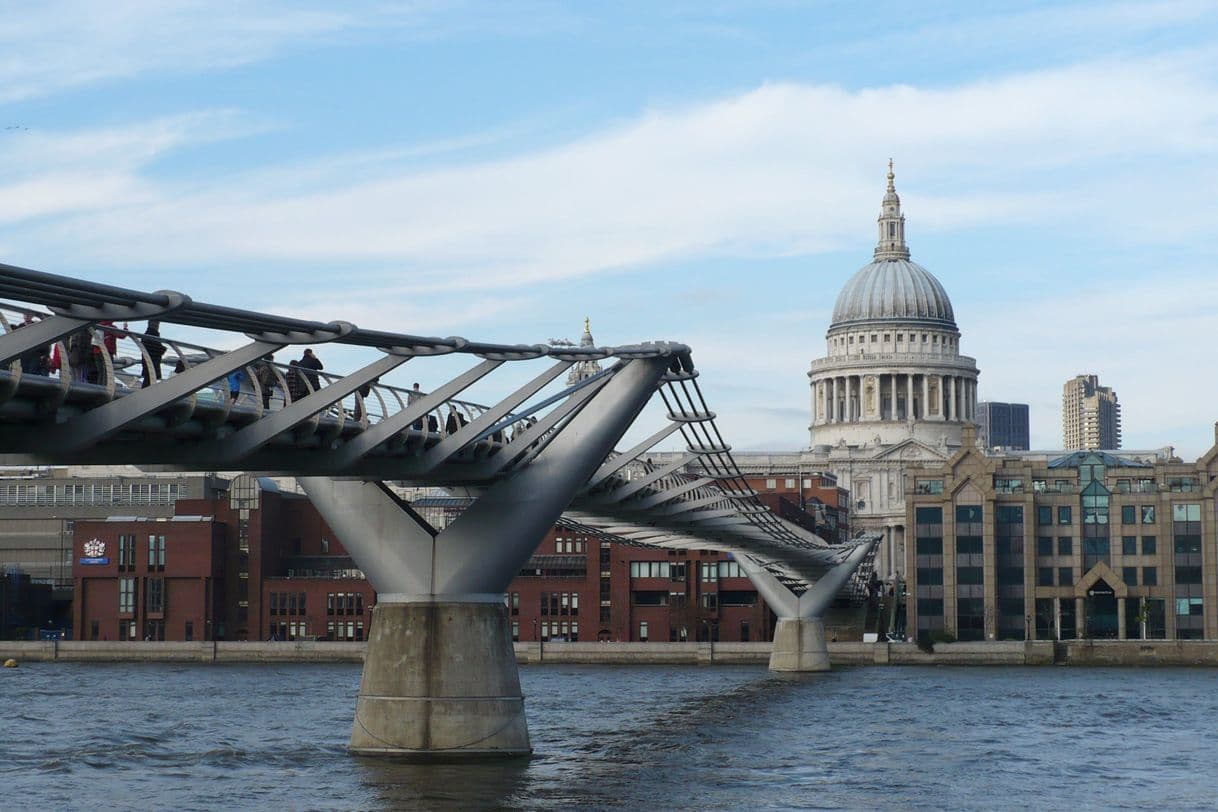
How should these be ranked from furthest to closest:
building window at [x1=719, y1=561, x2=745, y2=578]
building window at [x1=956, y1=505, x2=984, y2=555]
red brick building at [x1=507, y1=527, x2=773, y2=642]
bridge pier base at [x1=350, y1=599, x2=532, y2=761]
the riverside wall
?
building window at [x1=719, y1=561, x2=745, y2=578] → red brick building at [x1=507, y1=527, x2=773, y2=642] → building window at [x1=956, y1=505, x2=984, y2=555] → the riverside wall → bridge pier base at [x1=350, y1=599, x2=532, y2=761]

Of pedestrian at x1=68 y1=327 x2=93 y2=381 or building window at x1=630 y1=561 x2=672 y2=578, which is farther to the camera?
building window at x1=630 y1=561 x2=672 y2=578

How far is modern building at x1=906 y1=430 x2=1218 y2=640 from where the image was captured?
125688 mm

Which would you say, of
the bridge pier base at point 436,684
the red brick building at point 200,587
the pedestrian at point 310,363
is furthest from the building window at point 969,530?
the pedestrian at point 310,363

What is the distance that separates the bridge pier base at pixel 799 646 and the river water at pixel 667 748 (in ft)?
41.9

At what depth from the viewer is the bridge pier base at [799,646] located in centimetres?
11306

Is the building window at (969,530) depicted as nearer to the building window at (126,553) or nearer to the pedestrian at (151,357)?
the building window at (126,553)

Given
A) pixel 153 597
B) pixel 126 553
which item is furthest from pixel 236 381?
pixel 126 553

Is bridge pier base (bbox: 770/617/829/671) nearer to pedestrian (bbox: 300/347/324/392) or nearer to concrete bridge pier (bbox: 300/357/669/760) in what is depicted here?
concrete bridge pier (bbox: 300/357/669/760)

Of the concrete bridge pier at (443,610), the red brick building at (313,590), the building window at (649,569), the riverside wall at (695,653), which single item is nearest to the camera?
the concrete bridge pier at (443,610)

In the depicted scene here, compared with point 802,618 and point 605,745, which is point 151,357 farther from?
point 802,618

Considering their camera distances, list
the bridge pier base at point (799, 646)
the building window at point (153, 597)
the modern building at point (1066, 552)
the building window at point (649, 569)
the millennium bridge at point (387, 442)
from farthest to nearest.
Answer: the building window at point (153, 597) < the building window at point (649, 569) < the modern building at point (1066, 552) < the bridge pier base at point (799, 646) < the millennium bridge at point (387, 442)

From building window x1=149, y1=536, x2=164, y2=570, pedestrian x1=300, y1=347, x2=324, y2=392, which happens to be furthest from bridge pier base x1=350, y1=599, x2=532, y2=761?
building window x1=149, y1=536, x2=164, y2=570

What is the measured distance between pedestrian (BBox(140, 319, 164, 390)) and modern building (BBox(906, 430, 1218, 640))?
9502cm

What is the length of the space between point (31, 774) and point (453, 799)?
13.6m
